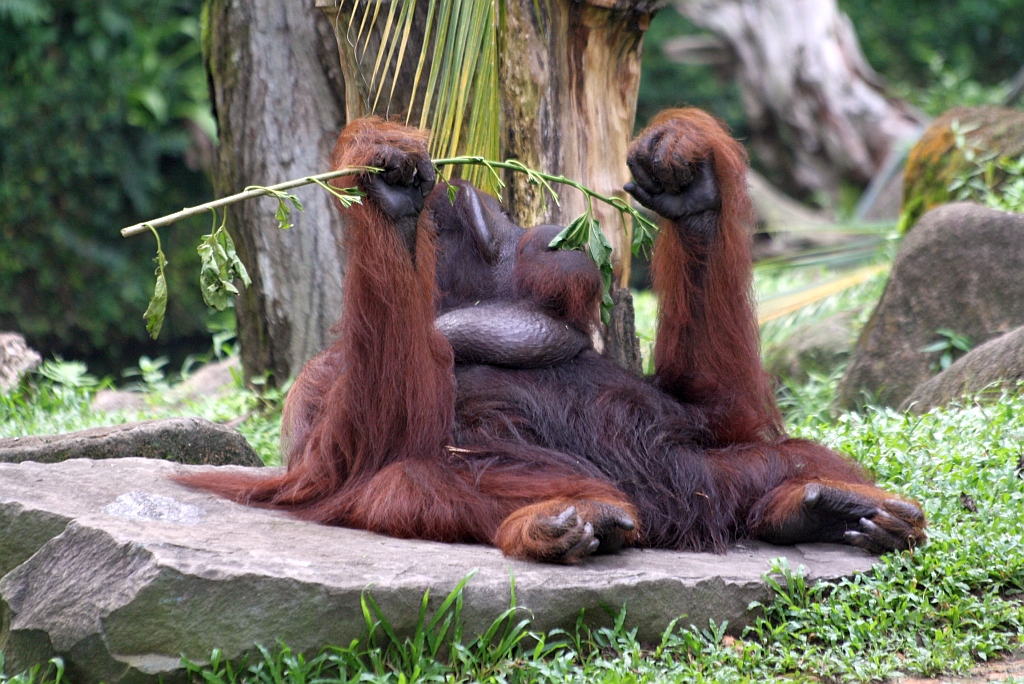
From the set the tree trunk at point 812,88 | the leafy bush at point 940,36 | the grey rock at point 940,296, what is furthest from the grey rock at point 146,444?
the leafy bush at point 940,36

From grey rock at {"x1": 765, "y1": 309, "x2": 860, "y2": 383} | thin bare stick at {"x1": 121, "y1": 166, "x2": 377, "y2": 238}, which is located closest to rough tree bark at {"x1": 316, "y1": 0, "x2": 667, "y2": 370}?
thin bare stick at {"x1": 121, "y1": 166, "x2": 377, "y2": 238}

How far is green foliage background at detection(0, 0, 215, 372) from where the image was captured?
1155 cm

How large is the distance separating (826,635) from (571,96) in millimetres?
2293

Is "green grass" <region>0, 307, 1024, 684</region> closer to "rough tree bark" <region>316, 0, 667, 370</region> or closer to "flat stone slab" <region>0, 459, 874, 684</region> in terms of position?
"flat stone slab" <region>0, 459, 874, 684</region>

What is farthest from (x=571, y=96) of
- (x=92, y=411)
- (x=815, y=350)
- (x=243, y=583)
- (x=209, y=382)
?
(x=209, y=382)

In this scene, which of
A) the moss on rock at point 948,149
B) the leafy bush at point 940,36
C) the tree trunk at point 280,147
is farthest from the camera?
the leafy bush at point 940,36

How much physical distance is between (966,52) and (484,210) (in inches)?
585

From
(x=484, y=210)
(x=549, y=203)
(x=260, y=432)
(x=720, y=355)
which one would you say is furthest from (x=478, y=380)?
(x=260, y=432)

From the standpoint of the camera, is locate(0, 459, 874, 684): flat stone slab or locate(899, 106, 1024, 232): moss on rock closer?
locate(0, 459, 874, 684): flat stone slab

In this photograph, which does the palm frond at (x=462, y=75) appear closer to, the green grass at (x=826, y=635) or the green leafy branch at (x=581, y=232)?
the green leafy branch at (x=581, y=232)

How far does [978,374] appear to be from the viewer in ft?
14.6

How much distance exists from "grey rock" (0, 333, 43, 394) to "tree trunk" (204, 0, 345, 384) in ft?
4.46

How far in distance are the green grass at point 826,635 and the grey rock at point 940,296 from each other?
1.57 m

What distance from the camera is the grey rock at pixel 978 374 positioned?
4.32 metres
